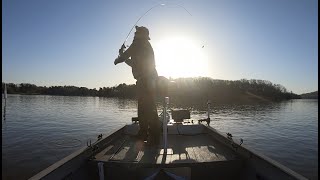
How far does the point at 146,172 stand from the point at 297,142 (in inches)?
810

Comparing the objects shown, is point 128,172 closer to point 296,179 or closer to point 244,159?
point 244,159

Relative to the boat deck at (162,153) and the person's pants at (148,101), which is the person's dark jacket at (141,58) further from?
the boat deck at (162,153)

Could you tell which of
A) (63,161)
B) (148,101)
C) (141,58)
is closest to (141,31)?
(141,58)

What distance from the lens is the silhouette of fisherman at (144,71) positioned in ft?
21.9

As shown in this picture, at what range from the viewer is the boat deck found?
223 inches

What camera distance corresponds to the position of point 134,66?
681cm

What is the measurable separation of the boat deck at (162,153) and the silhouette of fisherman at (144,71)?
1.92ft

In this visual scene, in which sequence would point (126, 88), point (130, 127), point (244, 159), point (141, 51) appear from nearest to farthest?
point (244, 159), point (141, 51), point (130, 127), point (126, 88)

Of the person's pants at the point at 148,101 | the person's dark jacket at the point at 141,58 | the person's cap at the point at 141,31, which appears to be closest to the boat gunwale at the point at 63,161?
the person's pants at the point at 148,101

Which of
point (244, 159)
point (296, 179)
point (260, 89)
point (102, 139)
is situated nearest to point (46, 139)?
point (102, 139)

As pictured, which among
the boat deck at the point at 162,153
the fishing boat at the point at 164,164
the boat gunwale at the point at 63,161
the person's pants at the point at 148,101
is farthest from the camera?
the person's pants at the point at 148,101

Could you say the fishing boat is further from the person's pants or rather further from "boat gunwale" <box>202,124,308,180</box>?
the person's pants

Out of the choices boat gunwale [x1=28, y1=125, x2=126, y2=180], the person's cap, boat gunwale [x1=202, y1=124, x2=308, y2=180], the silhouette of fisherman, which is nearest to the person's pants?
the silhouette of fisherman

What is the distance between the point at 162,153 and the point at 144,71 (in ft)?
6.60
